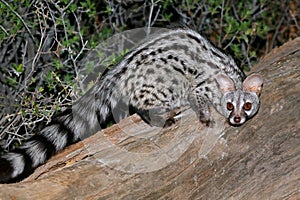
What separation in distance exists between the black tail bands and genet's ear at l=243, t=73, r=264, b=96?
4.95 ft

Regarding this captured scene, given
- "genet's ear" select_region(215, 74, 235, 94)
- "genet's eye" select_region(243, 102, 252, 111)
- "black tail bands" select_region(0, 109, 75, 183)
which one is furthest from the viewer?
"genet's ear" select_region(215, 74, 235, 94)

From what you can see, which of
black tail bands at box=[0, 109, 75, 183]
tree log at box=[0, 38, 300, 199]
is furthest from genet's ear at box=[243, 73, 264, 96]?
black tail bands at box=[0, 109, 75, 183]

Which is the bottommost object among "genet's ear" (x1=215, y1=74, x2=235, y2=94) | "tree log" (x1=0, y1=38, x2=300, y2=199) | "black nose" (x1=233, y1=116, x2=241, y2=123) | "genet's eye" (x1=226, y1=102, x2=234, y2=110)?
"tree log" (x1=0, y1=38, x2=300, y2=199)

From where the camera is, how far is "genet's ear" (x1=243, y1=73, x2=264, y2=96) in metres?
4.74

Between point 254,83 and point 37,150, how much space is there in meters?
1.82

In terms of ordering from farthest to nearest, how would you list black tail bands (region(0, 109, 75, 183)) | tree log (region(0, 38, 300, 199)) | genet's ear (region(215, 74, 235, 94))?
1. genet's ear (region(215, 74, 235, 94))
2. black tail bands (region(0, 109, 75, 183))
3. tree log (region(0, 38, 300, 199))

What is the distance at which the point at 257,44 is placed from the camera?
8.94 meters

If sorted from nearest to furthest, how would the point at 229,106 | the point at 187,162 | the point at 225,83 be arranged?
the point at 187,162, the point at 229,106, the point at 225,83

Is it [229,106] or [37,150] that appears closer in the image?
[37,150]

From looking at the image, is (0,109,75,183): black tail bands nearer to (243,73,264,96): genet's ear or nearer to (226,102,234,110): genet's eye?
(226,102,234,110): genet's eye

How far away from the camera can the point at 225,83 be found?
16.3 ft

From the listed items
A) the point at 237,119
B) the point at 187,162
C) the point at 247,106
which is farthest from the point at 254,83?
the point at 187,162

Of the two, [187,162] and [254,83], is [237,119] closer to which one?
[254,83]

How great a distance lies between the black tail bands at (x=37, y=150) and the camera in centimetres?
446
